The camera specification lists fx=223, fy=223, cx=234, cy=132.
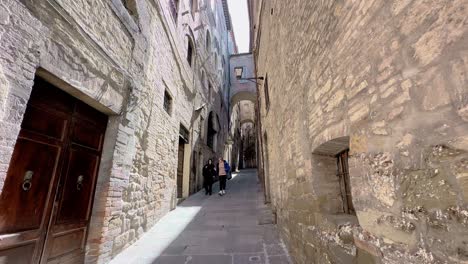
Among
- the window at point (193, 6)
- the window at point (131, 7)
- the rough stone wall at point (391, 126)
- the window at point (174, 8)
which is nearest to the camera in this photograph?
the rough stone wall at point (391, 126)

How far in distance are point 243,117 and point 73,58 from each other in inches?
960

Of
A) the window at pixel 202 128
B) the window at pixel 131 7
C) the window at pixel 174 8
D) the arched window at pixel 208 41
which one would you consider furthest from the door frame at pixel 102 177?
the arched window at pixel 208 41

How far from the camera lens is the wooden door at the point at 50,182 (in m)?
2.39

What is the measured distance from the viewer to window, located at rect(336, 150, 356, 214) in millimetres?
2330

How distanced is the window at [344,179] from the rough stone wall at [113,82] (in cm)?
326

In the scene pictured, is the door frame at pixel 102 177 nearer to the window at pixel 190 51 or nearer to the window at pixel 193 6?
the window at pixel 190 51

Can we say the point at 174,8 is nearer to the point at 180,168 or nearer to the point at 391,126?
the point at 180,168

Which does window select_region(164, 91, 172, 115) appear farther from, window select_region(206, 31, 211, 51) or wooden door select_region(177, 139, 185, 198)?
window select_region(206, 31, 211, 51)

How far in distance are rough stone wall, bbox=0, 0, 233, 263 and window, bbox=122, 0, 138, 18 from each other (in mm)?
61

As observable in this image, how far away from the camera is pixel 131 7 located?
4.48 m

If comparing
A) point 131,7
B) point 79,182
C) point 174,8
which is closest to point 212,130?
point 174,8

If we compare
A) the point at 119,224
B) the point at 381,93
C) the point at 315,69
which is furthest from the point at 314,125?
the point at 119,224

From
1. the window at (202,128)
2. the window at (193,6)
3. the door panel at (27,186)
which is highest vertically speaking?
the window at (193,6)

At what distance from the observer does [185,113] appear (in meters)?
8.17
